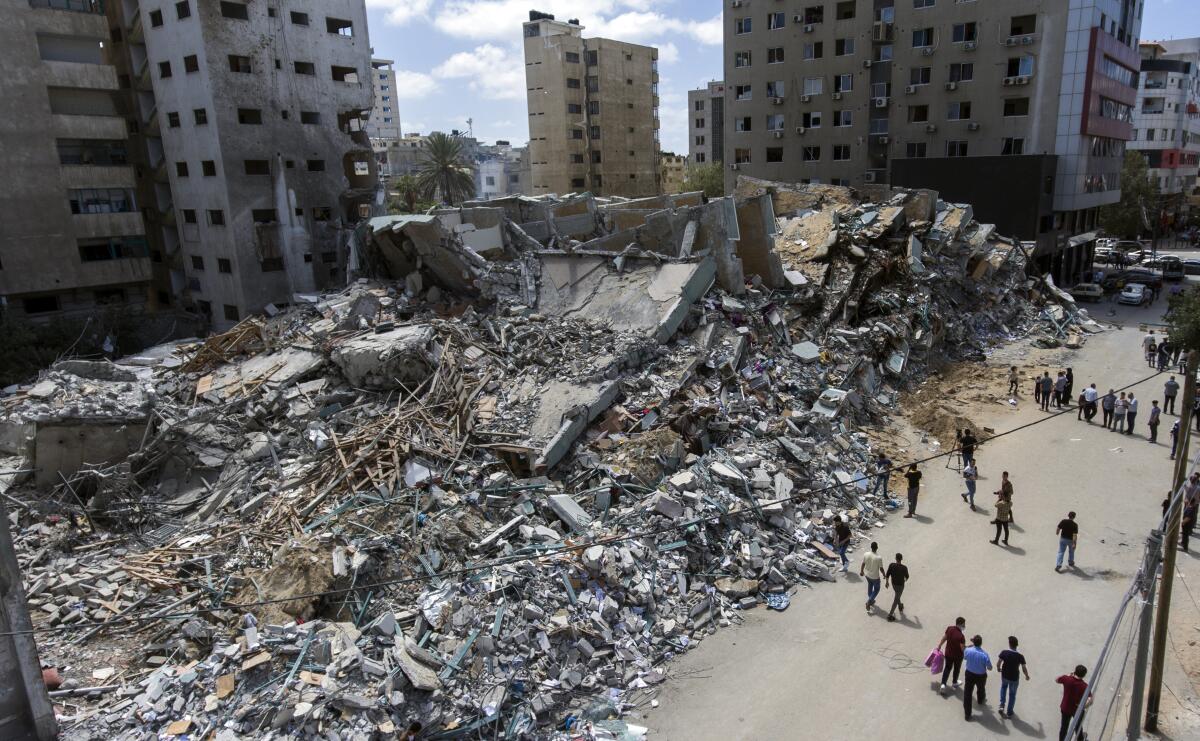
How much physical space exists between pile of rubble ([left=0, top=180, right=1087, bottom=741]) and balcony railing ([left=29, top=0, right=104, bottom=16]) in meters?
17.6

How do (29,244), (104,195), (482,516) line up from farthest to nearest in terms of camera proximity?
(104,195) < (29,244) < (482,516)

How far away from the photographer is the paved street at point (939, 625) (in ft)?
27.0

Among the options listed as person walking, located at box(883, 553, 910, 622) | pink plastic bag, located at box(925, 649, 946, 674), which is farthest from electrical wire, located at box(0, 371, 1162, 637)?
pink plastic bag, located at box(925, 649, 946, 674)

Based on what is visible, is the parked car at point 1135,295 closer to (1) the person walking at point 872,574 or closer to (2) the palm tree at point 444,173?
(1) the person walking at point 872,574

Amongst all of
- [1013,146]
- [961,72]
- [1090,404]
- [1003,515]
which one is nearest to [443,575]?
[1003,515]

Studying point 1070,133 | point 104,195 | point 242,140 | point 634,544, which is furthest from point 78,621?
point 1070,133

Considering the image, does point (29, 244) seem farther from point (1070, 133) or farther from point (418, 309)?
point (1070, 133)

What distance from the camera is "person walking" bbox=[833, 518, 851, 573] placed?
11.0 metres

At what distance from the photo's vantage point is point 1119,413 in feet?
52.9

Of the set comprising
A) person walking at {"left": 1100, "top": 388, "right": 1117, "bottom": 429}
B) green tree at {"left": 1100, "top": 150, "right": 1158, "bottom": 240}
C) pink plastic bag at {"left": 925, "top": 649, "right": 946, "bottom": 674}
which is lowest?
pink plastic bag at {"left": 925, "top": 649, "right": 946, "bottom": 674}

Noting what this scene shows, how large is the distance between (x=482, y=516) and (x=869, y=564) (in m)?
5.61

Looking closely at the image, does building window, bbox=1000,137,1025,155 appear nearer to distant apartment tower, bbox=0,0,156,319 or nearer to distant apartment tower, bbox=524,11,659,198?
distant apartment tower, bbox=524,11,659,198

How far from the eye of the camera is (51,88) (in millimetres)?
26469

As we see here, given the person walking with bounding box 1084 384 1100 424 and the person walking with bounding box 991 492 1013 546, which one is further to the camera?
the person walking with bounding box 1084 384 1100 424
